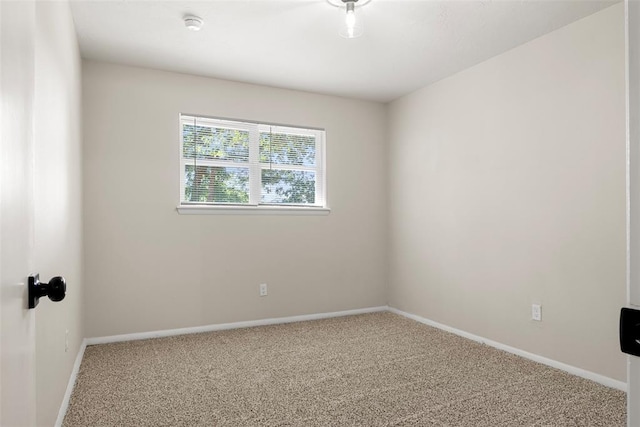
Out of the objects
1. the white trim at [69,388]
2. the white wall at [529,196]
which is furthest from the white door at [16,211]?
the white wall at [529,196]

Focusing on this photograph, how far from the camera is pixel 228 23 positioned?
284cm

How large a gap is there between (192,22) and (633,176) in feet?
9.27

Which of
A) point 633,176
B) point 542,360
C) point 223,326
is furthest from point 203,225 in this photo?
point 633,176

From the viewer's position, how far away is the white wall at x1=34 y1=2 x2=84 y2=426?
167 cm

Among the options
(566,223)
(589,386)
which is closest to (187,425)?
(589,386)

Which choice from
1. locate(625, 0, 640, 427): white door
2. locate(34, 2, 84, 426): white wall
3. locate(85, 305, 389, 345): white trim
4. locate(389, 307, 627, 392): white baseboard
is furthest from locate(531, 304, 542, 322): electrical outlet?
locate(34, 2, 84, 426): white wall

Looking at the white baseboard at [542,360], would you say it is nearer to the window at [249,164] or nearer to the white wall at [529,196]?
the white wall at [529,196]

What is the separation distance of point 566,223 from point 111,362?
336cm

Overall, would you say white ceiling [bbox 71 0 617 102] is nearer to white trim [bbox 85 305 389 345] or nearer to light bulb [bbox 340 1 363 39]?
light bulb [bbox 340 1 363 39]

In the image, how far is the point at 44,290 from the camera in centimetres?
89

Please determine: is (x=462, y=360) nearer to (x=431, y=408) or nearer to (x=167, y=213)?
(x=431, y=408)

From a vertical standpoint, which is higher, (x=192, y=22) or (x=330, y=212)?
(x=192, y=22)

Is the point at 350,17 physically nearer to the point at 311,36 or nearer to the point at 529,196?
the point at 311,36

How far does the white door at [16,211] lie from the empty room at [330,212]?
0.84 m
